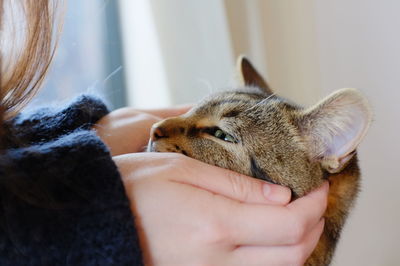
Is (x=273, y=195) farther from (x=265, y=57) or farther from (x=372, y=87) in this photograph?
(x=265, y=57)

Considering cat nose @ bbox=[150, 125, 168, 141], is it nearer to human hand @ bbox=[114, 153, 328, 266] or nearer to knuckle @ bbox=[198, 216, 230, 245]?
human hand @ bbox=[114, 153, 328, 266]

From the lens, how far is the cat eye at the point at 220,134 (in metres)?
0.74

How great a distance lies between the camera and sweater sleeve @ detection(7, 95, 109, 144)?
2.27ft

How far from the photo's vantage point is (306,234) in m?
0.64

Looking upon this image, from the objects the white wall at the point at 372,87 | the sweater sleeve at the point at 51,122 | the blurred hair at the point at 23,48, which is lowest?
the white wall at the point at 372,87

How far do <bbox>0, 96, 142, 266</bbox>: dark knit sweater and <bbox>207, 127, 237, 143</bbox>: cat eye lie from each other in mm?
234

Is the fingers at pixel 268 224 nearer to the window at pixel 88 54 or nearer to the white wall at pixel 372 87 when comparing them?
the window at pixel 88 54

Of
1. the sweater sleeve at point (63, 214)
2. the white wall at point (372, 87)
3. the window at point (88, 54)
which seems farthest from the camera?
the white wall at point (372, 87)

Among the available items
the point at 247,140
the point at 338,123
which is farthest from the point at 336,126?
the point at 247,140

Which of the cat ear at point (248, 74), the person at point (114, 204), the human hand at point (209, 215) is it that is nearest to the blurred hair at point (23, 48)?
the person at point (114, 204)

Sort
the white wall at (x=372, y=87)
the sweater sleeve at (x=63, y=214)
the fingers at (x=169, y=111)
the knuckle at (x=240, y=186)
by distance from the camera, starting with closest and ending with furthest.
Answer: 1. the sweater sleeve at (x=63, y=214)
2. the knuckle at (x=240, y=186)
3. the fingers at (x=169, y=111)
4. the white wall at (x=372, y=87)

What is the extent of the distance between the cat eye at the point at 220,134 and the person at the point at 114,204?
0.10m

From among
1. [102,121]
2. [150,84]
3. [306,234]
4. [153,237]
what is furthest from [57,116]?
[150,84]

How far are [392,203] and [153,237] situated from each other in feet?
3.78
